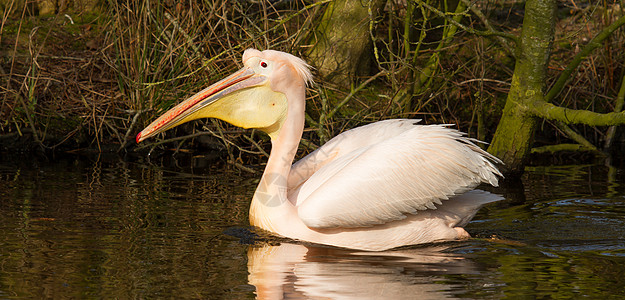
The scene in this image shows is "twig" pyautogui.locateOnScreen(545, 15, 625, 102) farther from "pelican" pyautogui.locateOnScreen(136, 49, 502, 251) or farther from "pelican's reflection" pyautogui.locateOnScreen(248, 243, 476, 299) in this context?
"pelican's reflection" pyautogui.locateOnScreen(248, 243, 476, 299)

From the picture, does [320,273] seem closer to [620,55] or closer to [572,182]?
[572,182]

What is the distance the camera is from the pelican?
13.8ft

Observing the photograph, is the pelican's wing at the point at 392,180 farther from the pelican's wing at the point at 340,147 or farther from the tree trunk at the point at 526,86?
the tree trunk at the point at 526,86

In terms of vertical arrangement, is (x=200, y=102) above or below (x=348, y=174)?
above

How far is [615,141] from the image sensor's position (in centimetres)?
791

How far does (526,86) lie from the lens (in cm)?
586

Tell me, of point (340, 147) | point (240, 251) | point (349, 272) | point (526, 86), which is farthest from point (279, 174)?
point (526, 86)

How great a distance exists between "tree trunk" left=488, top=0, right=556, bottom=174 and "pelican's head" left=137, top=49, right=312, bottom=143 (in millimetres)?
1951

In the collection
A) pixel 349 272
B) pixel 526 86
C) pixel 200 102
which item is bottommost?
pixel 349 272

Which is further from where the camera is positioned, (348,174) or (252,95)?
(252,95)

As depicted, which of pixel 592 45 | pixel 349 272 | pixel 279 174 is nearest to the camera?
pixel 349 272

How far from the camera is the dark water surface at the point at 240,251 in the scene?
3.41 metres

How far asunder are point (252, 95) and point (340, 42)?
3.00 m

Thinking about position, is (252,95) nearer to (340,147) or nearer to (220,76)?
(340,147)
